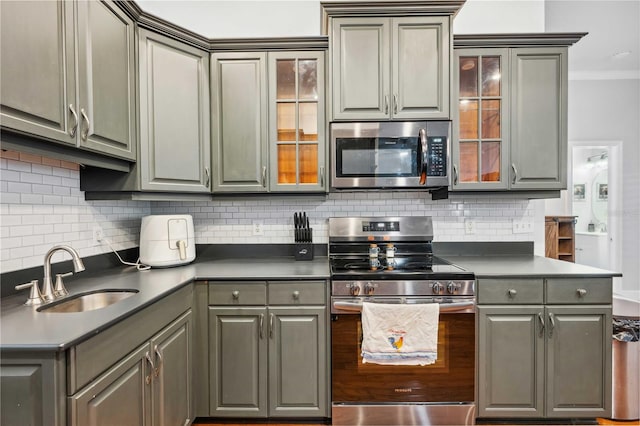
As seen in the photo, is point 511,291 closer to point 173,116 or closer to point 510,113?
point 510,113

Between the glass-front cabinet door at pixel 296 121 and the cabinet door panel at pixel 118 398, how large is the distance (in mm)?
1342

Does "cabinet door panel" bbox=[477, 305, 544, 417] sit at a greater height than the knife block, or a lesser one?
lesser

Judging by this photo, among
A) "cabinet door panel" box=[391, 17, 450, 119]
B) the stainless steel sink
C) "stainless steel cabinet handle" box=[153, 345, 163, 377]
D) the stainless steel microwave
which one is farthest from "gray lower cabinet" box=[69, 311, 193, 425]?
"cabinet door panel" box=[391, 17, 450, 119]

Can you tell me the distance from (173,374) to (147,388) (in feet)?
0.84

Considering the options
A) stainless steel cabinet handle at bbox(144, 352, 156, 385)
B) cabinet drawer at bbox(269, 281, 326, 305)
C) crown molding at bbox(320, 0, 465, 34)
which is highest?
crown molding at bbox(320, 0, 465, 34)

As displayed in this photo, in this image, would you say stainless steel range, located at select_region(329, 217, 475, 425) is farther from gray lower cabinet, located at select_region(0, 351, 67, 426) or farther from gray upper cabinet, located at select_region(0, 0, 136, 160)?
gray upper cabinet, located at select_region(0, 0, 136, 160)

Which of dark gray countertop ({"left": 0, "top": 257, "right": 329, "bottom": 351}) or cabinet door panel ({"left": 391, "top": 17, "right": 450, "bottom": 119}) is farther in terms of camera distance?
cabinet door panel ({"left": 391, "top": 17, "right": 450, "bottom": 119})

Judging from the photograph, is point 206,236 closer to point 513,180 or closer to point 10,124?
point 10,124

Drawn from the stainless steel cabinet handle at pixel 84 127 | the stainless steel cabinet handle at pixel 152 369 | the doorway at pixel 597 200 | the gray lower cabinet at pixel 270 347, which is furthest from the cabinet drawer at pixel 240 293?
the doorway at pixel 597 200

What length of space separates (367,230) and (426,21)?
58.0 inches

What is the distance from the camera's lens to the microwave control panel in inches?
89.8

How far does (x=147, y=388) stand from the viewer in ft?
4.91

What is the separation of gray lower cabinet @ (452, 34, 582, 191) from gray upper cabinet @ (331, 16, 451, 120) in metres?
0.16

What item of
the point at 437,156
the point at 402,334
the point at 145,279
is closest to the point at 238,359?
the point at 145,279
